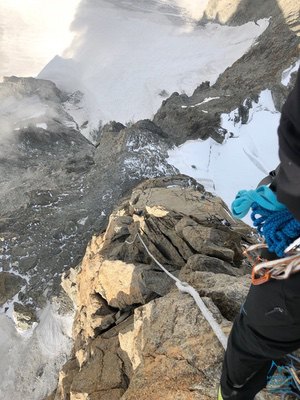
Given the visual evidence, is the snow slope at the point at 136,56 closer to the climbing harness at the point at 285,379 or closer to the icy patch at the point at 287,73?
the icy patch at the point at 287,73

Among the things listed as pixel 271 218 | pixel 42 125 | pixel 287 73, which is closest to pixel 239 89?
pixel 287 73

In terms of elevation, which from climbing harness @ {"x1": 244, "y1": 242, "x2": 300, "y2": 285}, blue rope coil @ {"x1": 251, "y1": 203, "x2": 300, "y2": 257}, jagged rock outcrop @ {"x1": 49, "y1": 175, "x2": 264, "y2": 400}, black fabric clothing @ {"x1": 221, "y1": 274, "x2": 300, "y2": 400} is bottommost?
jagged rock outcrop @ {"x1": 49, "y1": 175, "x2": 264, "y2": 400}

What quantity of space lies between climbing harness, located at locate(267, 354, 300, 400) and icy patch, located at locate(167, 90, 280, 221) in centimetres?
1425

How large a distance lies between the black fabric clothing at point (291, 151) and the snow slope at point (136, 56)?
3337 centimetres

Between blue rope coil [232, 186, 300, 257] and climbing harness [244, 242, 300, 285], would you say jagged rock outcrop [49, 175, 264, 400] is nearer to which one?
climbing harness [244, 242, 300, 285]

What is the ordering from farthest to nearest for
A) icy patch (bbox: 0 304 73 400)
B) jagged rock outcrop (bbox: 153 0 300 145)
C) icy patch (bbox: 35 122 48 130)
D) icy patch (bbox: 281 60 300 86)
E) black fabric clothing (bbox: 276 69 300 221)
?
icy patch (bbox: 35 122 48 130) < icy patch (bbox: 281 60 300 86) < jagged rock outcrop (bbox: 153 0 300 145) < icy patch (bbox: 0 304 73 400) < black fabric clothing (bbox: 276 69 300 221)

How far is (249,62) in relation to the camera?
2833 centimetres

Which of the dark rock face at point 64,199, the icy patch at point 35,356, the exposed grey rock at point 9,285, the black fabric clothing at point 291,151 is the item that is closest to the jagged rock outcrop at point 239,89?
the dark rock face at point 64,199

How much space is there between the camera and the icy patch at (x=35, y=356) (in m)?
12.4

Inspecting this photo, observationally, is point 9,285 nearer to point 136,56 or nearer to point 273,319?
point 273,319

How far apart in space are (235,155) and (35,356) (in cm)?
1274

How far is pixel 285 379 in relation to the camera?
313 cm

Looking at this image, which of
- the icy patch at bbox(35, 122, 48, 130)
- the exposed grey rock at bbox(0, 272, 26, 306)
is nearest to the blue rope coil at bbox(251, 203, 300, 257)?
the exposed grey rock at bbox(0, 272, 26, 306)

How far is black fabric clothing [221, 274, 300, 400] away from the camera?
88.8 inches
